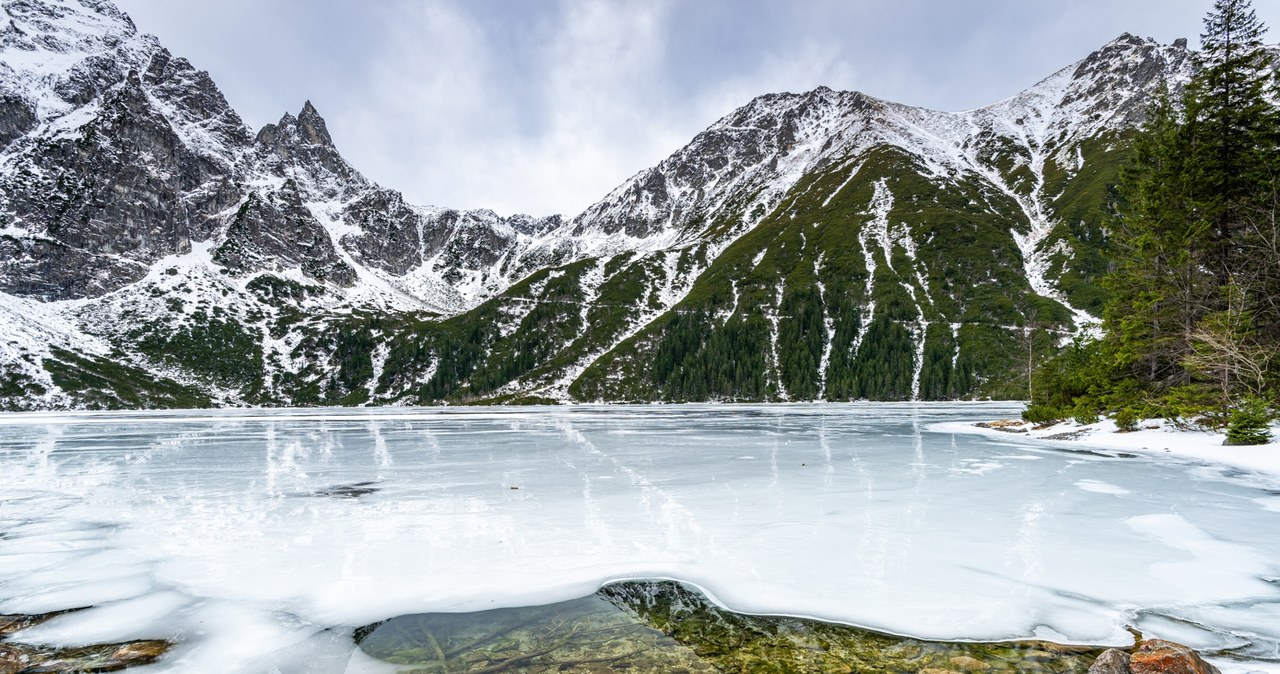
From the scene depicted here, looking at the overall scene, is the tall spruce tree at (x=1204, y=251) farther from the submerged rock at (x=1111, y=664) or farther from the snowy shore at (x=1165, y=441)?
the submerged rock at (x=1111, y=664)

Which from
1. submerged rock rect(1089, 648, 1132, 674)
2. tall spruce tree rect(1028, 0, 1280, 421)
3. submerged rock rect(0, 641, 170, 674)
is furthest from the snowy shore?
submerged rock rect(0, 641, 170, 674)

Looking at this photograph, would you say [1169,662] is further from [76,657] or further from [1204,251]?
[1204,251]

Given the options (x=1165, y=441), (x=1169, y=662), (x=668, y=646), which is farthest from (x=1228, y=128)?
Result: (x=668, y=646)

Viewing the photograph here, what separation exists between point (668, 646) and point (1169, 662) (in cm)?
476

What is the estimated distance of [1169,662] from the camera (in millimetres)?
5270

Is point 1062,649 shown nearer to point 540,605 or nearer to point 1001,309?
point 540,605

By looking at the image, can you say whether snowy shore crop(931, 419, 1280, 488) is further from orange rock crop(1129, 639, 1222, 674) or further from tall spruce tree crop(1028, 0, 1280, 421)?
orange rock crop(1129, 639, 1222, 674)

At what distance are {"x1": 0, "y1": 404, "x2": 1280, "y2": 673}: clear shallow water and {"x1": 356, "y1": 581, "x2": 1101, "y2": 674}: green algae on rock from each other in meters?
0.41

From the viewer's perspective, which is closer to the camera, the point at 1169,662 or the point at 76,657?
the point at 1169,662

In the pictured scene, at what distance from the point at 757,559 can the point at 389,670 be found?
6.07 meters

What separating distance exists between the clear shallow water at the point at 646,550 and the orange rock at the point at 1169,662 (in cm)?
109

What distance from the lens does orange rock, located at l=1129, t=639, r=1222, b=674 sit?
522 centimetres

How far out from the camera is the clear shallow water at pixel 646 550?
7160 millimetres

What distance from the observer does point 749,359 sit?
19250cm
